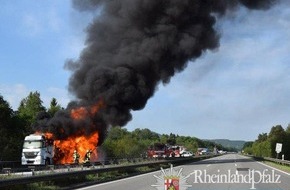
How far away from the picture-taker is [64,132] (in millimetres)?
44281

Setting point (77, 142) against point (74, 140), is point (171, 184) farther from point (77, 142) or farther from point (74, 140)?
point (74, 140)

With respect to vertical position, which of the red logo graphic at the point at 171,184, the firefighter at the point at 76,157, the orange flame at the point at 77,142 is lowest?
the firefighter at the point at 76,157

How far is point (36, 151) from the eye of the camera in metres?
41.0

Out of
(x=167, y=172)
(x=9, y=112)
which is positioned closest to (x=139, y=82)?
(x=9, y=112)

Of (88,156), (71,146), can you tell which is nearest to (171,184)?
(88,156)

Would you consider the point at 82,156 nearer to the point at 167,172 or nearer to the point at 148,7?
the point at 148,7

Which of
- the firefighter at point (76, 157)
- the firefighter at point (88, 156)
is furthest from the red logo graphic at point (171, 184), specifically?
the firefighter at point (88, 156)

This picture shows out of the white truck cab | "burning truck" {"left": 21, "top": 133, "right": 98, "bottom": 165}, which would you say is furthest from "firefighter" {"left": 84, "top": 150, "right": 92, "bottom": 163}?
the white truck cab

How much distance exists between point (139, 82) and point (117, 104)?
292 cm

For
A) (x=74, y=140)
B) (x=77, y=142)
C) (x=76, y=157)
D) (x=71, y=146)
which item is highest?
(x=74, y=140)

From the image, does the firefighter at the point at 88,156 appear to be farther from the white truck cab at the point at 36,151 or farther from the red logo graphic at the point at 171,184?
the red logo graphic at the point at 171,184

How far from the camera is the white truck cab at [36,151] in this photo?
40781 millimetres

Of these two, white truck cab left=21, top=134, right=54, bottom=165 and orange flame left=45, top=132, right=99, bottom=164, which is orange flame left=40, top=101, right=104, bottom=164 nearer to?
orange flame left=45, top=132, right=99, bottom=164

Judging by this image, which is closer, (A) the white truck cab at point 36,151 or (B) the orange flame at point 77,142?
(A) the white truck cab at point 36,151
